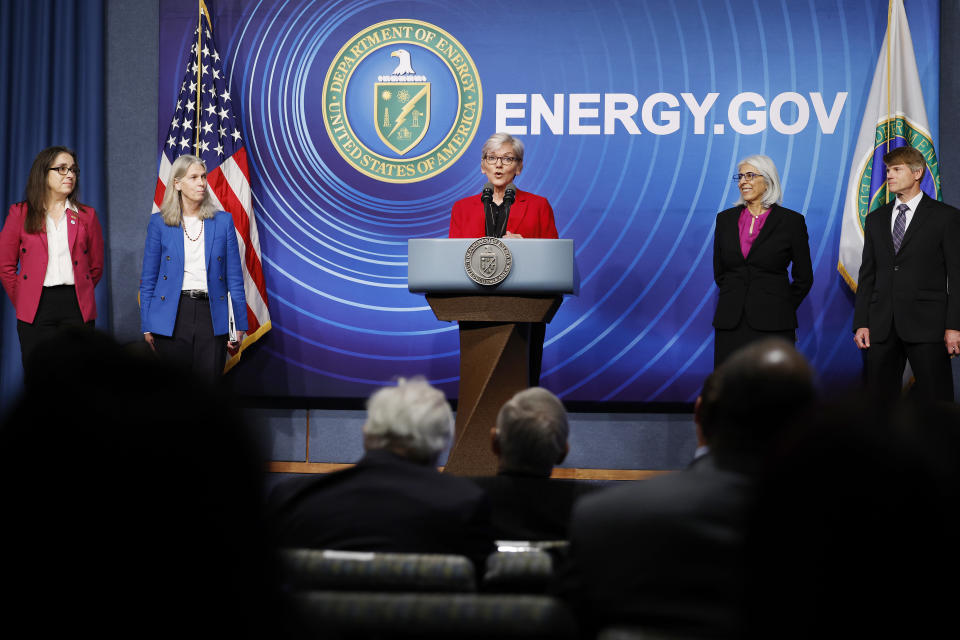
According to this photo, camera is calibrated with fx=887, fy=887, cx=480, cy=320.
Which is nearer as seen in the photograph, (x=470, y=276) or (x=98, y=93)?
(x=470, y=276)

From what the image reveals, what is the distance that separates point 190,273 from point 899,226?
12.0 ft

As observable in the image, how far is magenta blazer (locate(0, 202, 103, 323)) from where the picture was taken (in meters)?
4.69

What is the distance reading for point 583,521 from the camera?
121 cm

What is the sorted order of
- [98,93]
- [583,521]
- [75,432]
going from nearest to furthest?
1. [75,432]
2. [583,521]
3. [98,93]

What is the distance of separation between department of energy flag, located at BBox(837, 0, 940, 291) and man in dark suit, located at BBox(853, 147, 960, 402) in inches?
19.8

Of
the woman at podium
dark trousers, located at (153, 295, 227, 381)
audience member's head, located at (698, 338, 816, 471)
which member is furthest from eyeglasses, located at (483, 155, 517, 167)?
audience member's head, located at (698, 338, 816, 471)

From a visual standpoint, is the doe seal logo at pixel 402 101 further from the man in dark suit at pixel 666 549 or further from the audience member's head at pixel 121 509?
the audience member's head at pixel 121 509

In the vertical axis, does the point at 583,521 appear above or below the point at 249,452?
below

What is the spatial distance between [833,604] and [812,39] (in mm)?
5424

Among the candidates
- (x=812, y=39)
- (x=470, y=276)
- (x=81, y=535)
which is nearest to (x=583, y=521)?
(x=81, y=535)

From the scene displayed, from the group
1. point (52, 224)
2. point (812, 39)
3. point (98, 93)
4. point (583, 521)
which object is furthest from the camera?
point (98, 93)

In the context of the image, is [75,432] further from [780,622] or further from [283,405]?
[283,405]

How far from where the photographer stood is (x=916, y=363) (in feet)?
14.3

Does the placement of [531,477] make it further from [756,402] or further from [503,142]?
[503,142]
